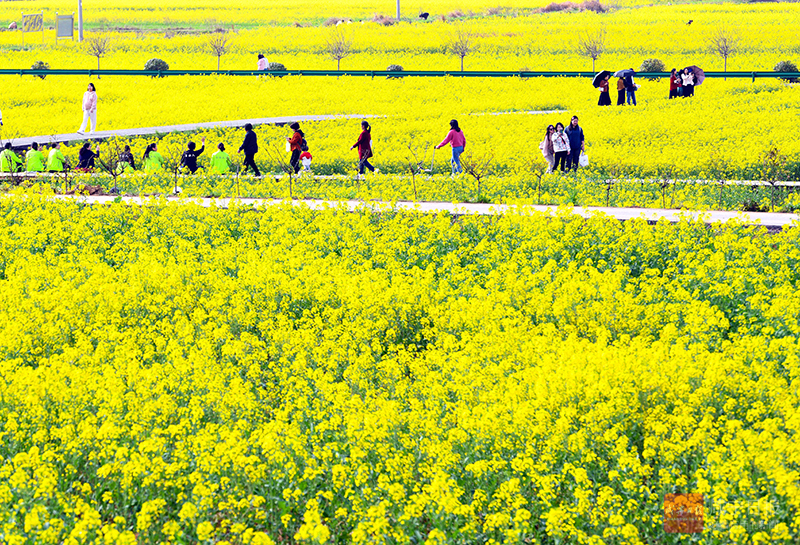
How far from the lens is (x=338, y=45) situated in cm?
5050

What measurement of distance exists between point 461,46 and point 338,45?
6764 millimetres

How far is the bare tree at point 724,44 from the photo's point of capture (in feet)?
154

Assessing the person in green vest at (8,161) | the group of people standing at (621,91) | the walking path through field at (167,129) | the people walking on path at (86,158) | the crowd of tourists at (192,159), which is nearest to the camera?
the crowd of tourists at (192,159)

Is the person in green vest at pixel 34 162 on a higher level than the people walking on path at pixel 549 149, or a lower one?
lower

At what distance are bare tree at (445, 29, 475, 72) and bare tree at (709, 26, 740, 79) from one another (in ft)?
43.9

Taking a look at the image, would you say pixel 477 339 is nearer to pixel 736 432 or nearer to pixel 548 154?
pixel 736 432

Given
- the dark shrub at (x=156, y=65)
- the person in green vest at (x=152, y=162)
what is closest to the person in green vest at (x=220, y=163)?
the person in green vest at (x=152, y=162)

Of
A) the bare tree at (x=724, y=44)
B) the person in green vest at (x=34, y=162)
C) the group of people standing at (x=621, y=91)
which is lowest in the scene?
the person in green vest at (x=34, y=162)

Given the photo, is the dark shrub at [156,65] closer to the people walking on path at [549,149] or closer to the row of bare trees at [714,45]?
the row of bare trees at [714,45]

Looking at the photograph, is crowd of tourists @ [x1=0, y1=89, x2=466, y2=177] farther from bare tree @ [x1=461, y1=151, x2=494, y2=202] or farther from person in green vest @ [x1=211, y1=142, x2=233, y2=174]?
bare tree @ [x1=461, y1=151, x2=494, y2=202]

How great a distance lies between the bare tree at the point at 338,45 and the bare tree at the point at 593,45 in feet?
44.1

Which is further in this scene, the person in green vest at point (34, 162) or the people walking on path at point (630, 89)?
the people walking on path at point (630, 89)

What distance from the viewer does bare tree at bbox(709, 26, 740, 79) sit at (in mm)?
47000

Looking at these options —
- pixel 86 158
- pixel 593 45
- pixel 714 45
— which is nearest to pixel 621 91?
pixel 593 45
